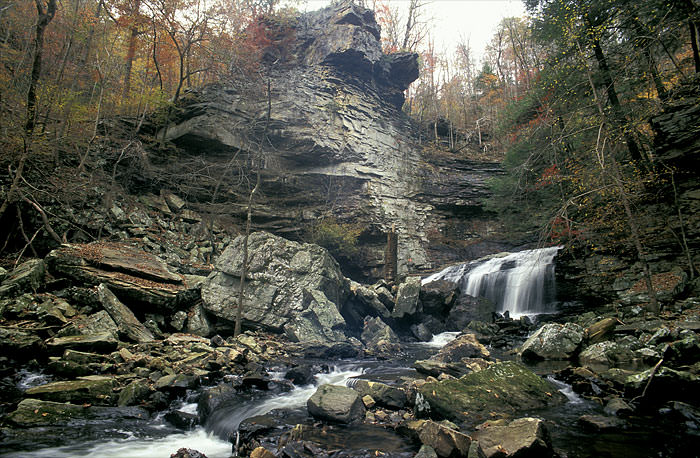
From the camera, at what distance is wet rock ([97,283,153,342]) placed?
7.39 m

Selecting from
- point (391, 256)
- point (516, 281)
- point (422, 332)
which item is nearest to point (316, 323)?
point (422, 332)

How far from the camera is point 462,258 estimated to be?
19.8 m

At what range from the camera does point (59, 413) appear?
4387 millimetres

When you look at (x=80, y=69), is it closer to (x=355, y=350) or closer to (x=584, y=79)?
(x=355, y=350)

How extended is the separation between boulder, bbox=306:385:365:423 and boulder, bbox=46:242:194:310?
624 centimetres

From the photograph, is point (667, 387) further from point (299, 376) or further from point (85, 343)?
point (85, 343)

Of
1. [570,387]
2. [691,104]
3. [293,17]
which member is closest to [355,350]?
[570,387]

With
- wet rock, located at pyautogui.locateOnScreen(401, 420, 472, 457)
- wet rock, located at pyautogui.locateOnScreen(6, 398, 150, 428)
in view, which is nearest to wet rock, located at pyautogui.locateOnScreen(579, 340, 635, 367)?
wet rock, located at pyautogui.locateOnScreen(401, 420, 472, 457)

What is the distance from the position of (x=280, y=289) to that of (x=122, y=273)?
4.46 meters

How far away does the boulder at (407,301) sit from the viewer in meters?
12.5

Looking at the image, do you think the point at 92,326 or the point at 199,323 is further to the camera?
the point at 199,323

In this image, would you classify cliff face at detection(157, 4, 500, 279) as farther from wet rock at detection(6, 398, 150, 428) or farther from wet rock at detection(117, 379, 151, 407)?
wet rock at detection(6, 398, 150, 428)

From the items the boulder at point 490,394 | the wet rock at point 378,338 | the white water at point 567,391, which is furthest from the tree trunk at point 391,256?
the boulder at point 490,394

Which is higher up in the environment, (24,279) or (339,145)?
(339,145)
